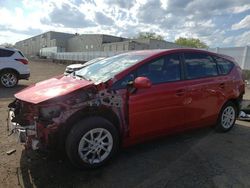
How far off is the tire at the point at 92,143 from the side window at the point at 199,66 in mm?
1732

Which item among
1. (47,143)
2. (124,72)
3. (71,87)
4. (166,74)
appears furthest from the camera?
(166,74)

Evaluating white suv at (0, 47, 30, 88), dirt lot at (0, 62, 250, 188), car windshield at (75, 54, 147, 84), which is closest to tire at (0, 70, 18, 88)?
white suv at (0, 47, 30, 88)

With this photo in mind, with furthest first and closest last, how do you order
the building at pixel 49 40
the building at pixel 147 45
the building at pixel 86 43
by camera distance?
the building at pixel 49 40 < the building at pixel 86 43 < the building at pixel 147 45

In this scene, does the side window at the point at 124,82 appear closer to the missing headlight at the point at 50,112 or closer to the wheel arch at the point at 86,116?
the wheel arch at the point at 86,116

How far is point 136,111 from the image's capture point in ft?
12.1

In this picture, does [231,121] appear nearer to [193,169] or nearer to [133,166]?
[193,169]

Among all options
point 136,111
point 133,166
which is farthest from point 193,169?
point 136,111

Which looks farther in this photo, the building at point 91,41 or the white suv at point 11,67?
the building at point 91,41

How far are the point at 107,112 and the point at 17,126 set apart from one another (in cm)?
118

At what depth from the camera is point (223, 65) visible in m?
5.22

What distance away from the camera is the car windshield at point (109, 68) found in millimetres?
3803

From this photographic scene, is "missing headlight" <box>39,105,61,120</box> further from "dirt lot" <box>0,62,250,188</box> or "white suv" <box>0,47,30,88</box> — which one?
"white suv" <box>0,47,30,88</box>

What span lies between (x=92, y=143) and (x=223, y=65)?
3191 mm

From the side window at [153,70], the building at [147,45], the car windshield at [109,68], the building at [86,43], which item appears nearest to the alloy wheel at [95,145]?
the car windshield at [109,68]
